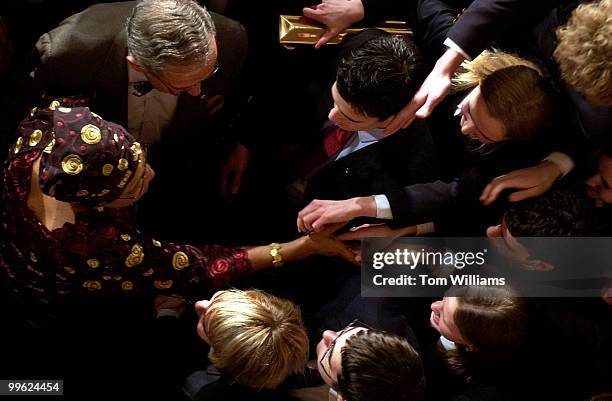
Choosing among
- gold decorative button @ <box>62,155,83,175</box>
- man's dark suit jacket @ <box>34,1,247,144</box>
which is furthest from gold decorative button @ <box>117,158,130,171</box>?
man's dark suit jacket @ <box>34,1,247,144</box>

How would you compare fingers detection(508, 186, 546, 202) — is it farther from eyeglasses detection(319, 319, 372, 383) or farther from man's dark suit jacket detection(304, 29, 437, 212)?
eyeglasses detection(319, 319, 372, 383)

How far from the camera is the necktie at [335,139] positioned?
2.45m

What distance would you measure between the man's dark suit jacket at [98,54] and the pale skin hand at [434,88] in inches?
26.0

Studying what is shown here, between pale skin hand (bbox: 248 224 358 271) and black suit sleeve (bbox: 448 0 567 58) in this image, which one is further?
pale skin hand (bbox: 248 224 358 271)

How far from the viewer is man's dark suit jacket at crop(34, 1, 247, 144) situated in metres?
2.11

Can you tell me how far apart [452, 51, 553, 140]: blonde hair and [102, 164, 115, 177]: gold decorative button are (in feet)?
3.77

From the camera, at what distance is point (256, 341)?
210 cm

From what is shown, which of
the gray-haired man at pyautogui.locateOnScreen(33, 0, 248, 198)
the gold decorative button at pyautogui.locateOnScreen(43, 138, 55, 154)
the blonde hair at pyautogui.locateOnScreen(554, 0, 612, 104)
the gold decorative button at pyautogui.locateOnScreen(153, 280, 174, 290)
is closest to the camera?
the blonde hair at pyautogui.locateOnScreen(554, 0, 612, 104)

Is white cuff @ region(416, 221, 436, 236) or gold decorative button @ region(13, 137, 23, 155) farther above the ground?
gold decorative button @ region(13, 137, 23, 155)

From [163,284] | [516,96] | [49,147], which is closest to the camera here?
[49,147]

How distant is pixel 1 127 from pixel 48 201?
581mm

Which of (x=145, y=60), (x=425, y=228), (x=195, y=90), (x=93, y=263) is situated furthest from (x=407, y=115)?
(x=93, y=263)

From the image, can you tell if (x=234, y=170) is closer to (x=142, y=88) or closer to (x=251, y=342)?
(x=142, y=88)

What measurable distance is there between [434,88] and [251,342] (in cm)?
99
